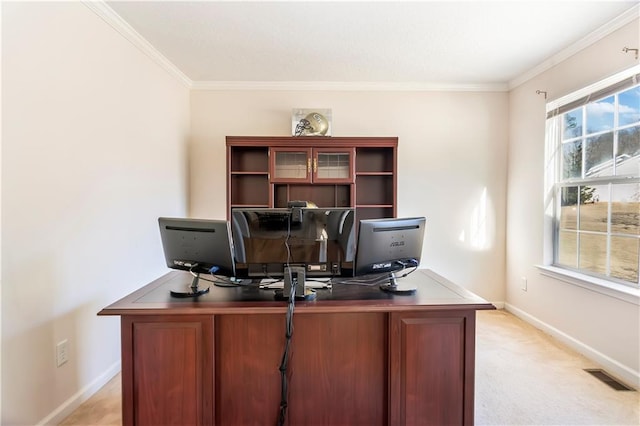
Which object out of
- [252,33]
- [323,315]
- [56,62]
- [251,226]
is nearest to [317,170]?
[252,33]

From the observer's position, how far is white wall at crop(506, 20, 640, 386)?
7.07 ft

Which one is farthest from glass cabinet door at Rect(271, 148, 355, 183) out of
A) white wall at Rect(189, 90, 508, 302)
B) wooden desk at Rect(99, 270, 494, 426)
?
wooden desk at Rect(99, 270, 494, 426)

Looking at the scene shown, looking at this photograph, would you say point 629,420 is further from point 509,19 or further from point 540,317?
point 509,19

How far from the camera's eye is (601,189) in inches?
96.3

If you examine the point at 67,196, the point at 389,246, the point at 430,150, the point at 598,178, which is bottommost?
the point at 389,246

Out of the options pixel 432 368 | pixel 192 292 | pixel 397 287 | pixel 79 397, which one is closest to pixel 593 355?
pixel 432 368

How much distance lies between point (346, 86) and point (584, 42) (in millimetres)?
2081

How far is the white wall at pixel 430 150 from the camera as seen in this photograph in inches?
136

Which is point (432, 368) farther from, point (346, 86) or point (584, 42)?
point (346, 86)

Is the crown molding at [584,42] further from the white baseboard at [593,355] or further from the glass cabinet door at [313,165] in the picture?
the white baseboard at [593,355]

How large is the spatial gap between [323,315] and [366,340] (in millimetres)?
250

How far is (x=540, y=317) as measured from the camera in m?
2.95

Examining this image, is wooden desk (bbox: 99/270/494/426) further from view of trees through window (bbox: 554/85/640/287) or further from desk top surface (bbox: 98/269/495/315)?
view of trees through window (bbox: 554/85/640/287)

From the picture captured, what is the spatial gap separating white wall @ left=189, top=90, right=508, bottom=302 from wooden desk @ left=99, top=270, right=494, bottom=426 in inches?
81.1
